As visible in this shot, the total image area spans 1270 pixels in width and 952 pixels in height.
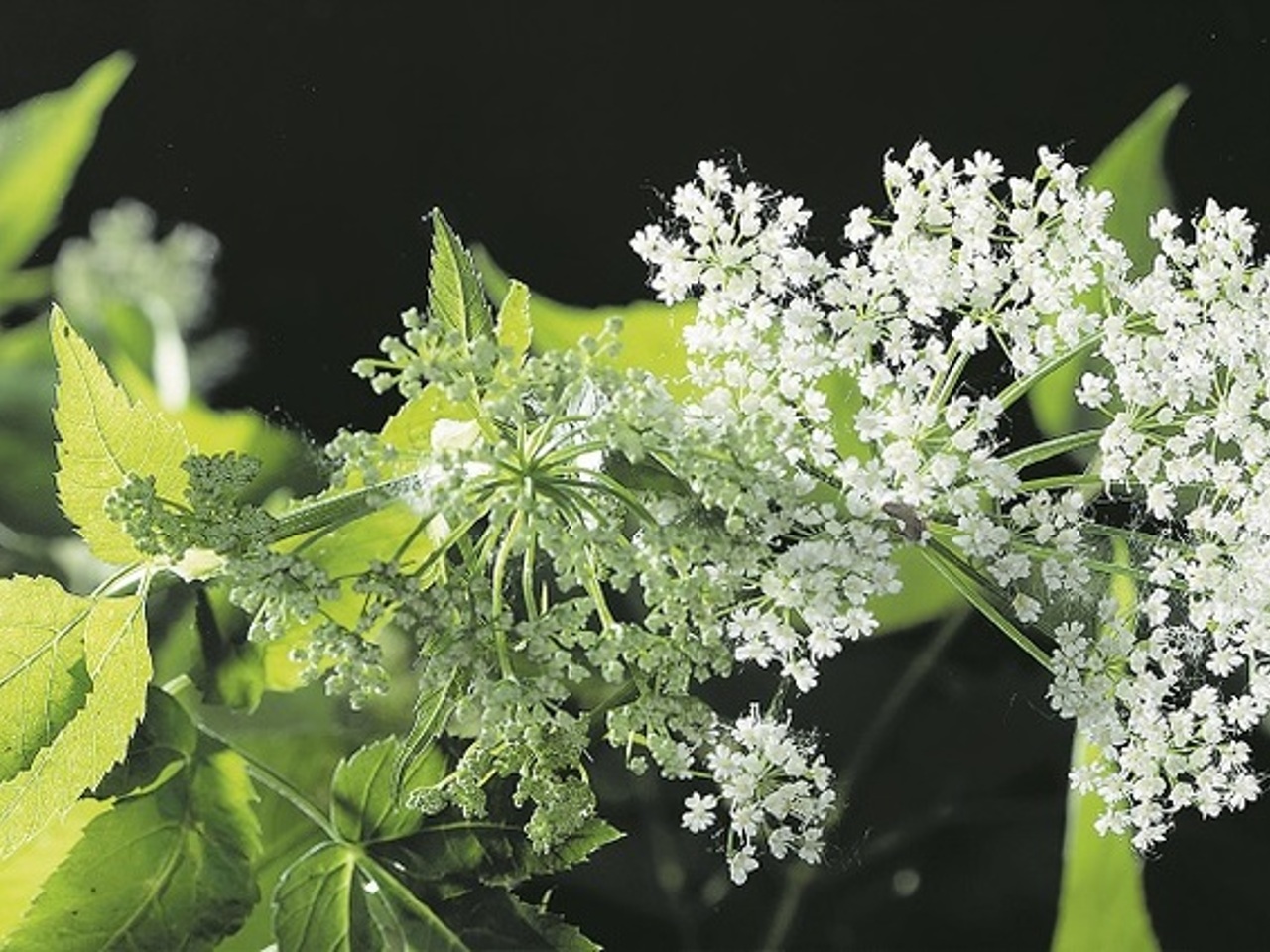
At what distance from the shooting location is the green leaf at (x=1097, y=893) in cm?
55

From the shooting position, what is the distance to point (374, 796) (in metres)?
0.39

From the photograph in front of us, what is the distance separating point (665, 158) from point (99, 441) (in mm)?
269

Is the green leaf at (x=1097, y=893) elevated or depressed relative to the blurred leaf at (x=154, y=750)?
depressed

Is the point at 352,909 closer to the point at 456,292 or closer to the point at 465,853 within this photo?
the point at 465,853

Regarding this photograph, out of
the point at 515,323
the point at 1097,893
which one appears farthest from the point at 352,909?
the point at 1097,893

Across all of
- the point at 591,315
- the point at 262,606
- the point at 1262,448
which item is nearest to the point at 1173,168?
the point at 591,315

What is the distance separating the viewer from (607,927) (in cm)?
63

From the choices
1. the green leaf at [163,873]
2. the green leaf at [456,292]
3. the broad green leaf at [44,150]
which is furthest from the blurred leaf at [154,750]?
the broad green leaf at [44,150]

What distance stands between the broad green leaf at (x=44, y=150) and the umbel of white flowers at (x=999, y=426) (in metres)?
0.28

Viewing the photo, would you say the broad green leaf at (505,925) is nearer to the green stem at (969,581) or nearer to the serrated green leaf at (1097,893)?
the green stem at (969,581)

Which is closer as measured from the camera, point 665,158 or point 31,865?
point 31,865

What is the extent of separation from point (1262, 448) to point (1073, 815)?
10.9 inches

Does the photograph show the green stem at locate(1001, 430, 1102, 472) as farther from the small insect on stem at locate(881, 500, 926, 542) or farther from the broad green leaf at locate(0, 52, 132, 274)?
the broad green leaf at locate(0, 52, 132, 274)

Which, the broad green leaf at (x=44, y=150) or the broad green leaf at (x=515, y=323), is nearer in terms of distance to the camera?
the broad green leaf at (x=515, y=323)
